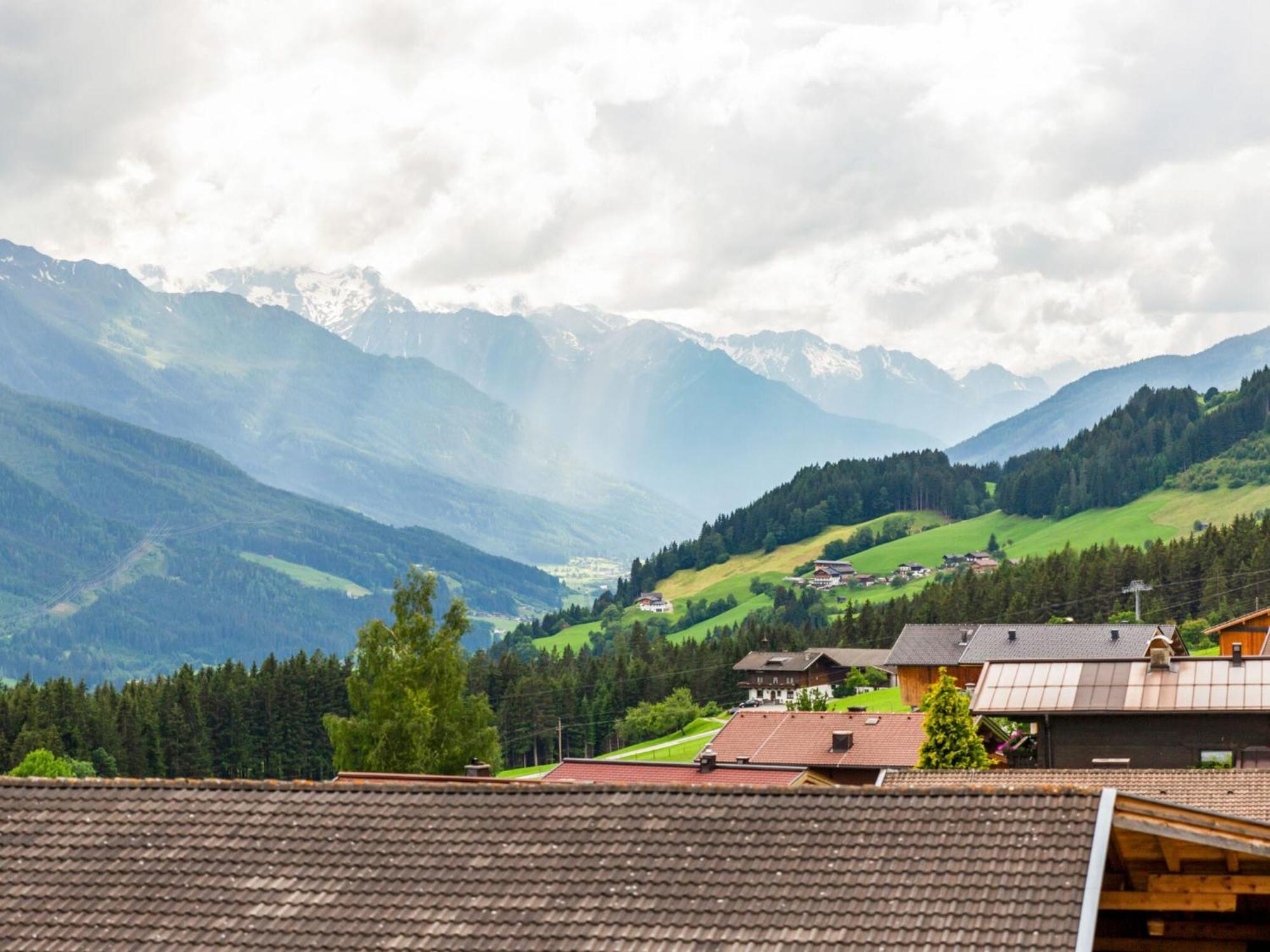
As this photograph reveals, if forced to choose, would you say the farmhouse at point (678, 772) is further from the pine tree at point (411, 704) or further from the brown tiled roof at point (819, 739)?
the brown tiled roof at point (819, 739)

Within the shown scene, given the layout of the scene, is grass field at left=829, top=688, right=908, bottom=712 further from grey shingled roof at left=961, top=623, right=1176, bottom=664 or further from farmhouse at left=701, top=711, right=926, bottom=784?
farmhouse at left=701, top=711, right=926, bottom=784

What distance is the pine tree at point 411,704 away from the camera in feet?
181

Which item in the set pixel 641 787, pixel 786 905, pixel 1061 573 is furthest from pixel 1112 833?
pixel 1061 573

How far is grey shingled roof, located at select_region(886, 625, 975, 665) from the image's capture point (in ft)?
333

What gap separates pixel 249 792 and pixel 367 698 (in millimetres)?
44486

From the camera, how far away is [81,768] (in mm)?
97312

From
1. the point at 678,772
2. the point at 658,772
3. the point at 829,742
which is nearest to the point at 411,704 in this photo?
the point at 658,772

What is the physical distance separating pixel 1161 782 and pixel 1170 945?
17.2 meters

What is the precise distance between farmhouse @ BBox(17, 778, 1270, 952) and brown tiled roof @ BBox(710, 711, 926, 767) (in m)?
48.4

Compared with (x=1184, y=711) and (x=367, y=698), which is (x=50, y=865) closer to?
(x=1184, y=711)

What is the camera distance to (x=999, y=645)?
88562 mm

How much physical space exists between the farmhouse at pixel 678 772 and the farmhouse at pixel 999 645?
1510 cm

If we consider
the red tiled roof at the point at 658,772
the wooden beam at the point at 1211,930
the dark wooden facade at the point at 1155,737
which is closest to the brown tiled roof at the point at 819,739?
the red tiled roof at the point at 658,772

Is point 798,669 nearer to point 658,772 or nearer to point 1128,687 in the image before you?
point 658,772
